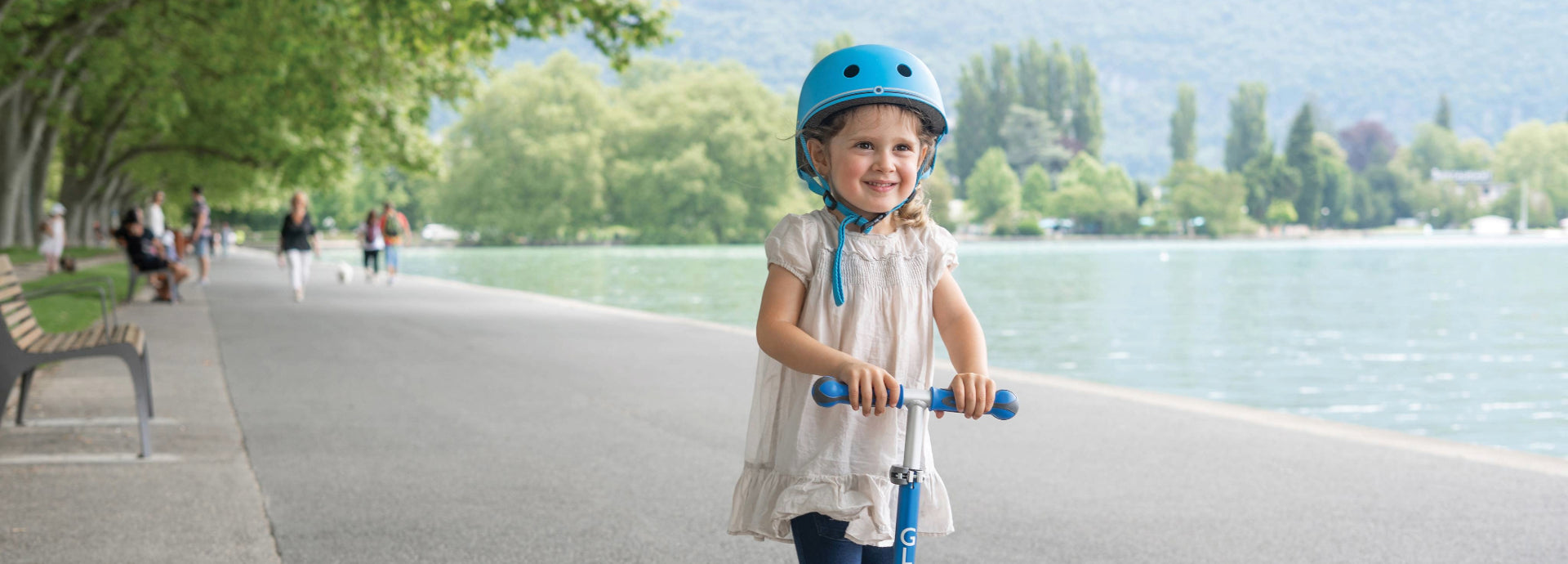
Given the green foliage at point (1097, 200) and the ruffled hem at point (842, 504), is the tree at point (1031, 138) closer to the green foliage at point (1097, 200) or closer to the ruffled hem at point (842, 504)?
the green foliage at point (1097, 200)

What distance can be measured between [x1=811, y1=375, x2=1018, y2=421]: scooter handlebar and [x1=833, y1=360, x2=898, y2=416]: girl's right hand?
12mm

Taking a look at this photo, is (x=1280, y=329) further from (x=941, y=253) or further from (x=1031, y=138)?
(x=1031, y=138)

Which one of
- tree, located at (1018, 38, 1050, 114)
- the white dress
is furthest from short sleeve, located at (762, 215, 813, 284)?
tree, located at (1018, 38, 1050, 114)

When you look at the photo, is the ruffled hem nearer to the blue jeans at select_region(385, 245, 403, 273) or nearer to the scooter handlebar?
the scooter handlebar

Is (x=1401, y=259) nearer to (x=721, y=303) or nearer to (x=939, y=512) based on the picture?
(x=721, y=303)

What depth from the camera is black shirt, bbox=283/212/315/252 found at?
811 inches

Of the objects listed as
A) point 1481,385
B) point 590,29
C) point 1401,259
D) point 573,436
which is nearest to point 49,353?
point 573,436

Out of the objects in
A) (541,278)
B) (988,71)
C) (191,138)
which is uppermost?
(988,71)

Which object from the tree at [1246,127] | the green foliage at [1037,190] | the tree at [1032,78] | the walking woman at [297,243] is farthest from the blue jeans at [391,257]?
the tree at [1246,127]

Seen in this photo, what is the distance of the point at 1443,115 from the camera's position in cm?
17100

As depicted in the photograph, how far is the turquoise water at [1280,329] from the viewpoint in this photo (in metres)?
12.4

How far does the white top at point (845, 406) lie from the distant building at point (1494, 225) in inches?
6403

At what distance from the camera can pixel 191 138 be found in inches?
1389

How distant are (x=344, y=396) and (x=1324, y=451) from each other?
5869 mm
